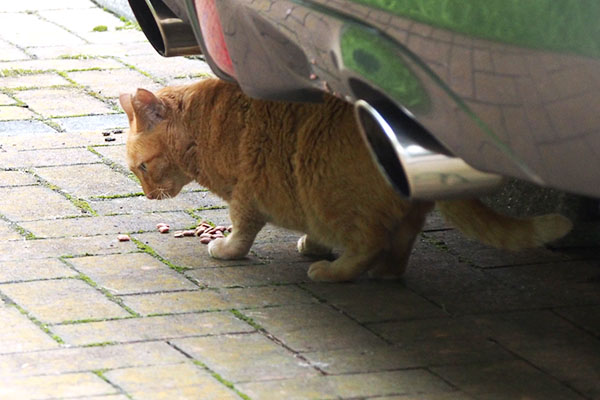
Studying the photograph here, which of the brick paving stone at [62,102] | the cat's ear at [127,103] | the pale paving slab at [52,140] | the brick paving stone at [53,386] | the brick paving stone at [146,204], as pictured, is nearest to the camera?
the brick paving stone at [53,386]

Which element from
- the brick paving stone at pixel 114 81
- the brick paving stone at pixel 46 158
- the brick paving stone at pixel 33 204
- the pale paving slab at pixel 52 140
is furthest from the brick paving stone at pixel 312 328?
the brick paving stone at pixel 114 81

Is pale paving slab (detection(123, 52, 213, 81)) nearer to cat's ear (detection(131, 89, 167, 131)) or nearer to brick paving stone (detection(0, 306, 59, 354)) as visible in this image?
cat's ear (detection(131, 89, 167, 131))

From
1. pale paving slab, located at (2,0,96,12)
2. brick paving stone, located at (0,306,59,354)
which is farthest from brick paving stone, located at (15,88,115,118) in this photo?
brick paving stone, located at (0,306,59,354)

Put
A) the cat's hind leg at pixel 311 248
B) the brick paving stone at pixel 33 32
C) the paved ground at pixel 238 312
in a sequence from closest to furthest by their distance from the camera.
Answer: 1. the paved ground at pixel 238 312
2. the cat's hind leg at pixel 311 248
3. the brick paving stone at pixel 33 32

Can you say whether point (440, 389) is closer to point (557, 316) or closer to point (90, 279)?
point (557, 316)

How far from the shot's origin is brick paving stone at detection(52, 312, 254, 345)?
144 inches

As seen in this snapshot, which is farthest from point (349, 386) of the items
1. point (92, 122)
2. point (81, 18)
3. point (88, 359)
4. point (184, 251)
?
point (81, 18)

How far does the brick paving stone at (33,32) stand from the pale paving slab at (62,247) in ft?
11.1

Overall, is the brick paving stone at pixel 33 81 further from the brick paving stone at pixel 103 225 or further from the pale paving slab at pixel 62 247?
the pale paving slab at pixel 62 247

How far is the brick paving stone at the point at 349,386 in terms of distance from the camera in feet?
10.7

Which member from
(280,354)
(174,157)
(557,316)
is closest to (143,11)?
(174,157)

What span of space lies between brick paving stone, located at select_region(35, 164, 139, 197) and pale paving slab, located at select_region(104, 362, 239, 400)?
5.88ft

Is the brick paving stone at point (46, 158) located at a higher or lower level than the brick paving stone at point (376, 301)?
lower

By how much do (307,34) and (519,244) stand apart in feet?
4.34
